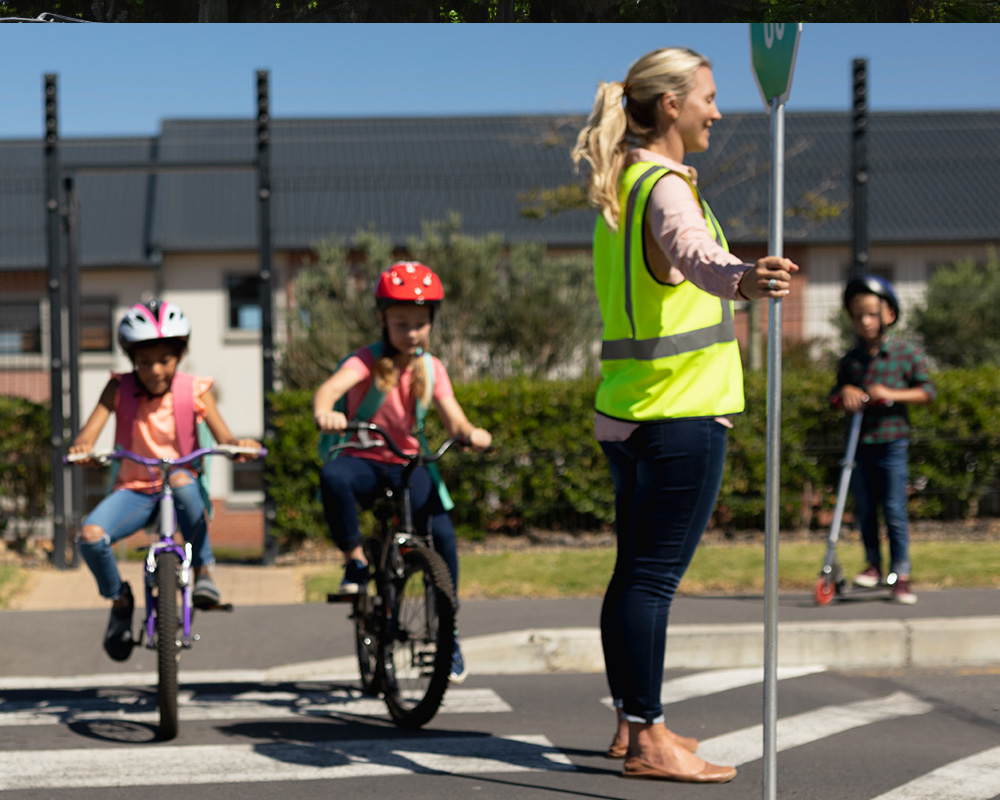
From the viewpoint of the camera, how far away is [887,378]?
777cm

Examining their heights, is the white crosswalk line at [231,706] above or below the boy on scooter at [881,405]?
below

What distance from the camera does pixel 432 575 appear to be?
4941mm

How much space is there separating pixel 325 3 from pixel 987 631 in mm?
4682

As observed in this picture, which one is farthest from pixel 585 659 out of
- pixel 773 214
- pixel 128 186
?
pixel 128 186

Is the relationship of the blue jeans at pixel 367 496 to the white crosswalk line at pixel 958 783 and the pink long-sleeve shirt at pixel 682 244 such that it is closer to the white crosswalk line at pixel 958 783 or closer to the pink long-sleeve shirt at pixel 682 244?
the pink long-sleeve shirt at pixel 682 244

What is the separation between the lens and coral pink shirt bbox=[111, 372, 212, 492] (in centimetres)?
548

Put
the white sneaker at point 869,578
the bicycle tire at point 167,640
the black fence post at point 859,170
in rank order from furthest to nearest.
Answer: the black fence post at point 859,170
the white sneaker at point 869,578
the bicycle tire at point 167,640

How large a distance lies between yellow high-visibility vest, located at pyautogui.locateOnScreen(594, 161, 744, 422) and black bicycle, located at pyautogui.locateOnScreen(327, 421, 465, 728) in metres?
1.10

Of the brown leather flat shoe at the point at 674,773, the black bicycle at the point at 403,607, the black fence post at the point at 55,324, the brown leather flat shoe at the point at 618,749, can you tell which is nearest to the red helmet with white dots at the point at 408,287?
the black bicycle at the point at 403,607

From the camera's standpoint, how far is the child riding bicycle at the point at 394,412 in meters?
5.42

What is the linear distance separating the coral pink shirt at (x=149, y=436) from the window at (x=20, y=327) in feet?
20.9

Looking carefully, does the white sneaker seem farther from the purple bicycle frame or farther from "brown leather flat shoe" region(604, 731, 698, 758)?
the purple bicycle frame

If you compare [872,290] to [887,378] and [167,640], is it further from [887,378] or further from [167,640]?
[167,640]

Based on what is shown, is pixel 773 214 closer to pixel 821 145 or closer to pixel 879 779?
pixel 879 779
